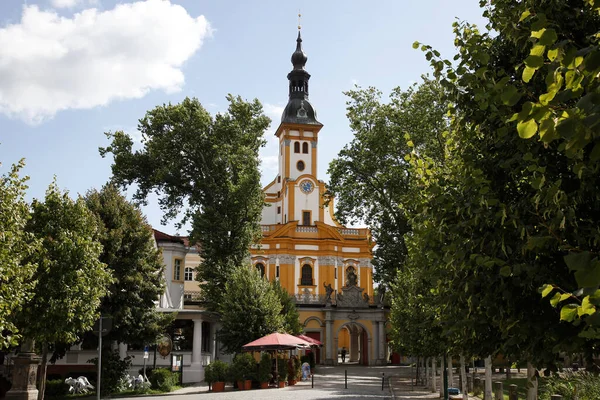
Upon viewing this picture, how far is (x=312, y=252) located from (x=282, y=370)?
32012 millimetres

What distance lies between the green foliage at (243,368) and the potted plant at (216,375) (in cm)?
57

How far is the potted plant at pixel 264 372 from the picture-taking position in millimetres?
31172

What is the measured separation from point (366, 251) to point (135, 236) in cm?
3988

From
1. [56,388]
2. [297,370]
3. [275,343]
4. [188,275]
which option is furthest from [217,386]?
[188,275]

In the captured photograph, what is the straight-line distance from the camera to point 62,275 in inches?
781

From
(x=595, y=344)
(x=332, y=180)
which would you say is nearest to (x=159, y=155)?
(x=332, y=180)

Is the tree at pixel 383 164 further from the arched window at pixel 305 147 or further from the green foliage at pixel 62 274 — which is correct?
the arched window at pixel 305 147

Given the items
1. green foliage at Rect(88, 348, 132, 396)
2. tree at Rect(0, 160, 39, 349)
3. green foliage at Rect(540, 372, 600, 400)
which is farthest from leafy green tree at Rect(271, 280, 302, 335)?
tree at Rect(0, 160, 39, 349)

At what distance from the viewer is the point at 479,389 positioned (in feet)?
80.8

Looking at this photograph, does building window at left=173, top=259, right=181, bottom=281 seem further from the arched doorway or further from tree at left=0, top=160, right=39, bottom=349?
tree at left=0, top=160, right=39, bottom=349

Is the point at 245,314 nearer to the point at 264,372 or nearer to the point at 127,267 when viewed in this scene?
the point at 264,372

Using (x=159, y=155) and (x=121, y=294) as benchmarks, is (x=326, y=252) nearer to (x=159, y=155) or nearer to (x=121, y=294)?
(x=159, y=155)

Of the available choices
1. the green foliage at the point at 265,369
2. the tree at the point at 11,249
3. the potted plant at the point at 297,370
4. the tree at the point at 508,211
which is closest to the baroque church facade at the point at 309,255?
the potted plant at the point at 297,370

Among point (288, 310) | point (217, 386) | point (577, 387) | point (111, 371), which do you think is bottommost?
point (217, 386)
